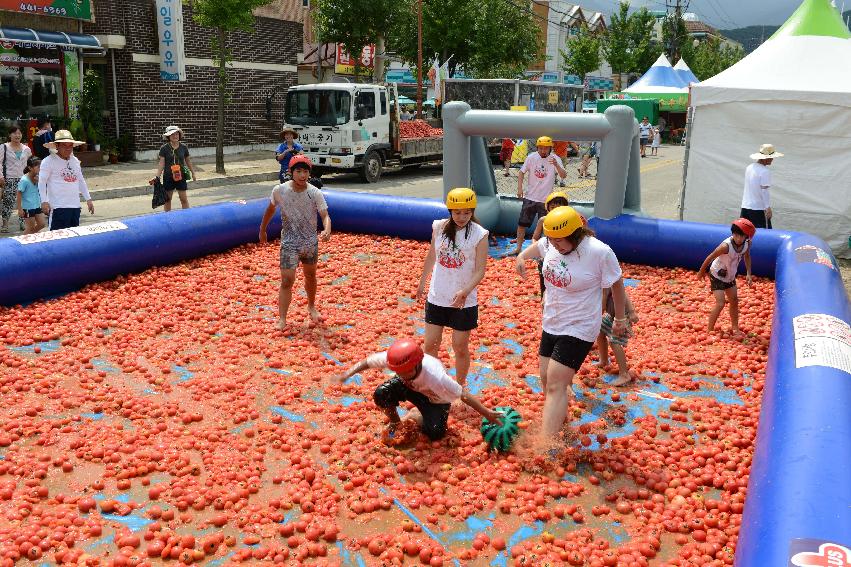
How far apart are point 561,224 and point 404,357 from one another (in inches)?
59.7

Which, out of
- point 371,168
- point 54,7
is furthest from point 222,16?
point 371,168

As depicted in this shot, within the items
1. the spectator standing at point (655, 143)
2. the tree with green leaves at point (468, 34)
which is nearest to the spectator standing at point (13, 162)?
the tree with green leaves at point (468, 34)

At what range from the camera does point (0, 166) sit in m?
13.6

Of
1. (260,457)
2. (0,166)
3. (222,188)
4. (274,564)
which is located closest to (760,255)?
(260,457)

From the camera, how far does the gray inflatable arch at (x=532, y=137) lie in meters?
11.8

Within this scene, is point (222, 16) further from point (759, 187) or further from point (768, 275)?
point (768, 275)

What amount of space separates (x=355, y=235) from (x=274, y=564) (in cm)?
969

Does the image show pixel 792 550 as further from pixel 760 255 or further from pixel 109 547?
pixel 760 255

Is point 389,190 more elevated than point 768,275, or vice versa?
point 389,190

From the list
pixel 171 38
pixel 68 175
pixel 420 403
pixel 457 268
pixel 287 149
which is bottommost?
pixel 420 403

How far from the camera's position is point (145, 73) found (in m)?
25.2

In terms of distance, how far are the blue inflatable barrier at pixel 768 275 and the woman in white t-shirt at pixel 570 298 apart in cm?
140

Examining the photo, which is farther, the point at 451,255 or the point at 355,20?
the point at 355,20

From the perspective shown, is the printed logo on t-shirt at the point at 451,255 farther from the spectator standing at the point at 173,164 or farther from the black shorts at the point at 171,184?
the black shorts at the point at 171,184
